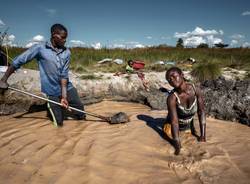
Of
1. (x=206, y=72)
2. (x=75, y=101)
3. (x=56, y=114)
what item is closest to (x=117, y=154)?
(x=56, y=114)

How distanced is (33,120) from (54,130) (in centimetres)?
72

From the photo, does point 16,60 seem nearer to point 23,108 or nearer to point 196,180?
point 23,108

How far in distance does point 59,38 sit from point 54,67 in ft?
1.55

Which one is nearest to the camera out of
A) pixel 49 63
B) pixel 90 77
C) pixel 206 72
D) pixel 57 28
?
pixel 57 28

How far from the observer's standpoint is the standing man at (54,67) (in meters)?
4.09

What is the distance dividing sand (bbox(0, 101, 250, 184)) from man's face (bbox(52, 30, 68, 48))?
1275mm

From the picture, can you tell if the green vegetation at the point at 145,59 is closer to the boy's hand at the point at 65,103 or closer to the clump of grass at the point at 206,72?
the clump of grass at the point at 206,72

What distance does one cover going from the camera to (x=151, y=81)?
6809 mm

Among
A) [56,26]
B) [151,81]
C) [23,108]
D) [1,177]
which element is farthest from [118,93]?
[1,177]

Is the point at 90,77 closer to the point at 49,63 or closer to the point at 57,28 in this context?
the point at 49,63

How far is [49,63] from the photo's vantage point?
4.25m

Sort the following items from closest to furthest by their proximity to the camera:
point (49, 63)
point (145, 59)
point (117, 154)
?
point (117, 154) → point (49, 63) → point (145, 59)

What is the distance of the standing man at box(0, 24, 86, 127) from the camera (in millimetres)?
4086

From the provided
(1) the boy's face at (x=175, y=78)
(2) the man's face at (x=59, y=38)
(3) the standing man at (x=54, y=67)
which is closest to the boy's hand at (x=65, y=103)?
(3) the standing man at (x=54, y=67)
